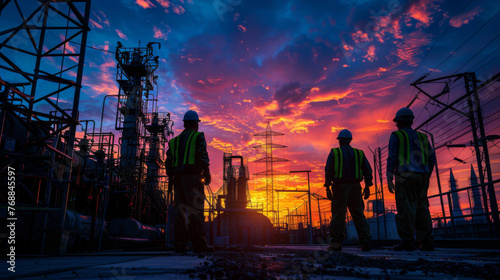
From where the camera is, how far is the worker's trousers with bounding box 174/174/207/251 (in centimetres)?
503

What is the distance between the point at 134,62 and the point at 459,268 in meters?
29.0

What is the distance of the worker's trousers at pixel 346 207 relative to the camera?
6086mm

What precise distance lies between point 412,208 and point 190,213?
362 cm

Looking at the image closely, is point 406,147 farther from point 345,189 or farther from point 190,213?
point 190,213

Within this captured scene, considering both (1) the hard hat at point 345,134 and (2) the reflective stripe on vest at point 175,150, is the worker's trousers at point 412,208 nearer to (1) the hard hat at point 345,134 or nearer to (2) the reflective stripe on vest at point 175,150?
(1) the hard hat at point 345,134

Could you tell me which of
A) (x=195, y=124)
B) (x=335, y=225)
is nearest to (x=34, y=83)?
(x=195, y=124)

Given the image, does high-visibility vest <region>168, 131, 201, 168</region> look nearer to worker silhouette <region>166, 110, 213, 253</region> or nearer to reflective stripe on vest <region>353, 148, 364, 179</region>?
worker silhouette <region>166, 110, 213, 253</region>

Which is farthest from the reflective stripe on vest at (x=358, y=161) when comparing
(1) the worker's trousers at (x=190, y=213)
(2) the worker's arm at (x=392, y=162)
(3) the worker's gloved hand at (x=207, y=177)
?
(1) the worker's trousers at (x=190, y=213)

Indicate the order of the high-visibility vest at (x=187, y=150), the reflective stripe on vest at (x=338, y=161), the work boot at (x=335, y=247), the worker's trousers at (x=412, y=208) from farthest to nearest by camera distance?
the reflective stripe on vest at (x=338, y=161) < the work boot at (x=335, y=247) < the worker's trousers at (x=412, y=208) < the high-visibility vest at (x=187, y=150)

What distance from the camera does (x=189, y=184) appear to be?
16.8ft

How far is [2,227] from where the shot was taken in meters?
7.36

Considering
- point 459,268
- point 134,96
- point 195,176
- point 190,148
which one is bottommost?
point 459,268

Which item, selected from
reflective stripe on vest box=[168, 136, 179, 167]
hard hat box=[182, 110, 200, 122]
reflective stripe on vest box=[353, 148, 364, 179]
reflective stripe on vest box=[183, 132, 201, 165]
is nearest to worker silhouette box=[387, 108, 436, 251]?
reflective stripe on vest box=[353, 148, 364, 179]

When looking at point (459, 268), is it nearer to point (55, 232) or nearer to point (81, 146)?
point (55, 232)
